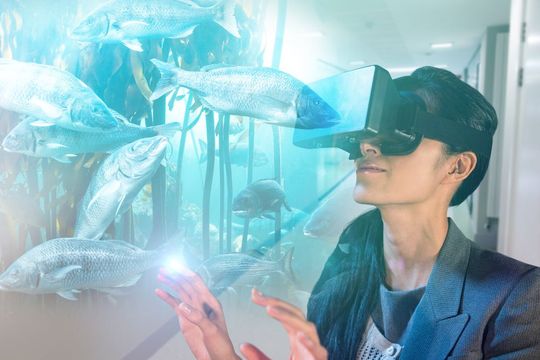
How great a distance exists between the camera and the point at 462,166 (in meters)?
1.09

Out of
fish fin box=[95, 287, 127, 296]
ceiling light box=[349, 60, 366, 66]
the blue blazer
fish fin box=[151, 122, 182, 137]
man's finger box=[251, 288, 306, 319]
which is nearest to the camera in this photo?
the blue blazer

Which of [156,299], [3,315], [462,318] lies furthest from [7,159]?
[462,318]

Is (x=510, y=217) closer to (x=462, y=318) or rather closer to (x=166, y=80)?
(x=462, y=318)

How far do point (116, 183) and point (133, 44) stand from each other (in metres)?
0.42

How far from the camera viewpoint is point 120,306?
58.6 inches

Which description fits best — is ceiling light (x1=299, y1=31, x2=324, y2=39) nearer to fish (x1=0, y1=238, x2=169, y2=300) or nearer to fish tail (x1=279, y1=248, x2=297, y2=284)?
fish tail (x1=279, y1=248, x2=297, y2=284)

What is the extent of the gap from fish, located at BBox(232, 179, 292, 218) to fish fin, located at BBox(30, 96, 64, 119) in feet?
1.99

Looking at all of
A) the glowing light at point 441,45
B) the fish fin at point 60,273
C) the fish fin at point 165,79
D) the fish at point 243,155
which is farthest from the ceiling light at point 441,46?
the fish fin at point 60,273

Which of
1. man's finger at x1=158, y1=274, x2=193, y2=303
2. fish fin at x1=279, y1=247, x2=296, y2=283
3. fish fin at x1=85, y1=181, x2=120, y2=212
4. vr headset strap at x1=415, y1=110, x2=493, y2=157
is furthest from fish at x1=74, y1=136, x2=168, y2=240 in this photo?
vr headset strap at x1=415, y1=110, x2=493, y2=157

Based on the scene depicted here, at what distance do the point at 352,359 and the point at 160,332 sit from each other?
0.60 metres

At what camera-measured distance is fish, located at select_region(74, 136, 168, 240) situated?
1.40 meters

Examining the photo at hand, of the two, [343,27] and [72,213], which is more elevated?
[343,27]

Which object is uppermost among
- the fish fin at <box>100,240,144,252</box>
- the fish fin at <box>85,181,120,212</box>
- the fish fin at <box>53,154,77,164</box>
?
the fish fin at <box>53,154,77,164</box>

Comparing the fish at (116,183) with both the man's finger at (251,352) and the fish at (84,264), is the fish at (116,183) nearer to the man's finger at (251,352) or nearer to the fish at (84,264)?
the fish at (84,264)
